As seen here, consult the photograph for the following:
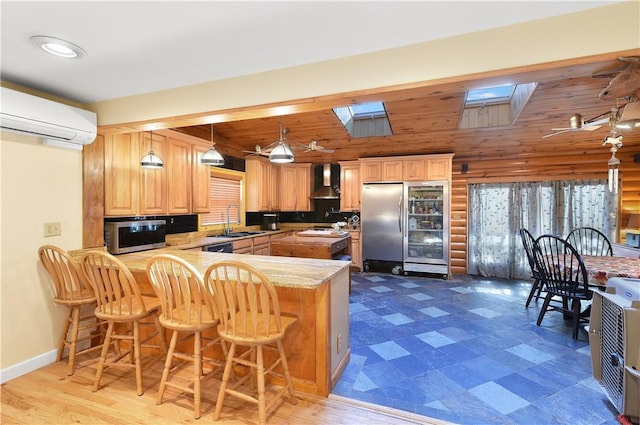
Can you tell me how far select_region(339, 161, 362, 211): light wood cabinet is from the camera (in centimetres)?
597

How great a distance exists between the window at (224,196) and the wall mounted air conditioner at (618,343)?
14.7 ft

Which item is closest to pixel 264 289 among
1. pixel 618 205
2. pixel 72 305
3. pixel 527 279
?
pixel 72 305

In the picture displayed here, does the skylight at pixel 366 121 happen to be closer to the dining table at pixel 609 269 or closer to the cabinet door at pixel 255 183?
the cabinet door at pixel 255 183

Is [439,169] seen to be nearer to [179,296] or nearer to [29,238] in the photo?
[179,296]

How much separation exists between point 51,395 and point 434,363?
9.31 ft

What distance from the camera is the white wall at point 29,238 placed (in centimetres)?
217

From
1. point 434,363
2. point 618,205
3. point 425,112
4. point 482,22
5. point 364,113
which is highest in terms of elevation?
point 364,113

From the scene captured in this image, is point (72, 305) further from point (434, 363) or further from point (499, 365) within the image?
point (499, 365)

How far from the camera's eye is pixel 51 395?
6.60ft

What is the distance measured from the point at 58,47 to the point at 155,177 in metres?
1.75

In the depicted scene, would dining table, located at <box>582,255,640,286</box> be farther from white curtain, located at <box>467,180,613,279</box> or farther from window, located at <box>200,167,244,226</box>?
window, located at <box>200,167,244,226</box>

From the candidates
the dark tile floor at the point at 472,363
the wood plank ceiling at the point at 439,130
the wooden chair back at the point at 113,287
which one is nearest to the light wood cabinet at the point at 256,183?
the wood plank ceiling at the point at 439,130

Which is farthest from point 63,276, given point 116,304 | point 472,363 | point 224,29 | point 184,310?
point 472,363

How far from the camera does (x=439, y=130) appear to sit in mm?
4461
